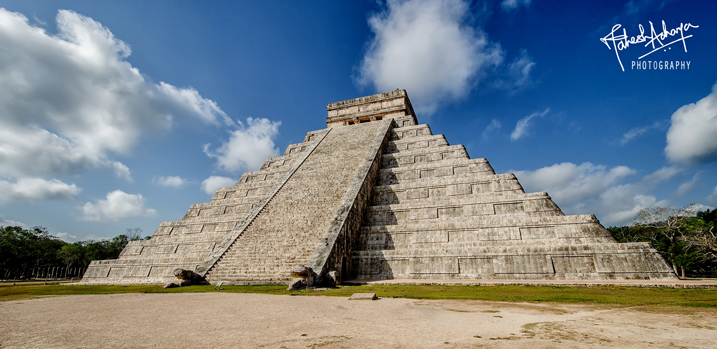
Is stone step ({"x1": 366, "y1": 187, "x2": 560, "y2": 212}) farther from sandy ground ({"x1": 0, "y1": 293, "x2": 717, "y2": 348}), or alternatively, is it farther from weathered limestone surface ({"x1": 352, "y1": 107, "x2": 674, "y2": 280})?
sandy ground ({"x1": 0, "y1": 293, "x2": 717, "y2": 348})

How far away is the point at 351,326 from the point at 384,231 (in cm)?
847

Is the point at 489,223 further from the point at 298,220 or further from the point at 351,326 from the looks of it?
the point at 351,326

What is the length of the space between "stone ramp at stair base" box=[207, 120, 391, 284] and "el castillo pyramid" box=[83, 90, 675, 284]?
0.18 ft

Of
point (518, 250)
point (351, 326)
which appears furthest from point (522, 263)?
point (351, 326)

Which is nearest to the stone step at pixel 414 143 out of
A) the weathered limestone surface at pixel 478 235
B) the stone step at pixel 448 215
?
the weathered limestone surface at pixel 478 235

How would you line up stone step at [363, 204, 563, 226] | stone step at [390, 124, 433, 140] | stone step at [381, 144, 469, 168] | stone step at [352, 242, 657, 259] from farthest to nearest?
stone step at [390, 124, 433, 140] < stone step at [381, 144, 469, 168] < stone step at [363, 204, 563, 226] < stone step at [352, 242, 657, 259]

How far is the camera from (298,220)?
12.6 m

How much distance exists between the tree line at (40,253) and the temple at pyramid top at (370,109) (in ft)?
105

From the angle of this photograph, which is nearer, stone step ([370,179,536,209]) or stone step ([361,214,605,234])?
stone step ([361,214,605,234])

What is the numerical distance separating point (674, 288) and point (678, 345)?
20.0ft

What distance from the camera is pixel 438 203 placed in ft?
42.6

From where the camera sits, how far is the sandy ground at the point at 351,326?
3.21 meters

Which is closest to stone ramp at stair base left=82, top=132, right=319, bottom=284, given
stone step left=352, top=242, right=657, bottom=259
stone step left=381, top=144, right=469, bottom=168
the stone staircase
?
stone step left=381, top=144, right=469, bottom=168

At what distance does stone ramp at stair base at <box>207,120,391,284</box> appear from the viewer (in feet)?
33.7
